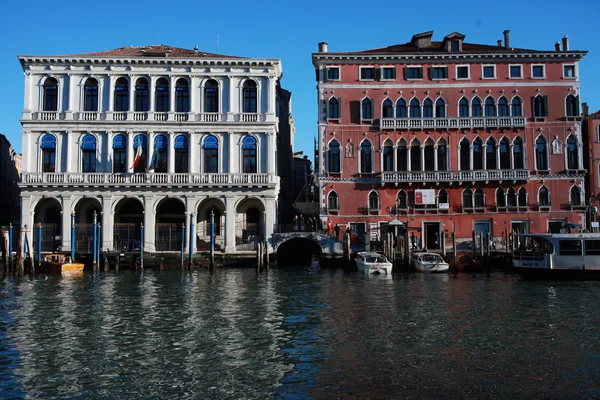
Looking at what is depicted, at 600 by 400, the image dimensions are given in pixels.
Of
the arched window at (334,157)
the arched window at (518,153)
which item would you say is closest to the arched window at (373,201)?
the arched window at (334,157)

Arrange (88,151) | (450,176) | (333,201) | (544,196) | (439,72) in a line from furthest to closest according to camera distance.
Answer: (439,72) → (544,196) → (333,201) → (450,176) → (88,151)

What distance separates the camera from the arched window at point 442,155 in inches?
1500

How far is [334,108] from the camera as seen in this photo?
38156 mm

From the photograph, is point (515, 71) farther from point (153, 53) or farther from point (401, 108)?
point (153, 53)

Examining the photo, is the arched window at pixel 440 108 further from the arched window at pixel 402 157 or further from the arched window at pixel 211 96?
the arched window at pixel 211 96

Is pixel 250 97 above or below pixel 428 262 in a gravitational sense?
above

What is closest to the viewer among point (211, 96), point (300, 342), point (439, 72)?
point (300, 342)

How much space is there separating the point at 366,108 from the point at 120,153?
15750 mm

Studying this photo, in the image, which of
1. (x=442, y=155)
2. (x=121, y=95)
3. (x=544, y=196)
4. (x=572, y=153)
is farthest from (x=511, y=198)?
(x=121, y=95)

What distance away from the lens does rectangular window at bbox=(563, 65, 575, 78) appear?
38094 mm

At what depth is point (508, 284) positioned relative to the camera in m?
25.8

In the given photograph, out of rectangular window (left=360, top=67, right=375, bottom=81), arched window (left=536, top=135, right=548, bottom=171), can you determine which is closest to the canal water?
arched window (left=536, top=135, right=548, bottom=171)

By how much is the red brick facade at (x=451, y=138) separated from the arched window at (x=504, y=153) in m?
0.06

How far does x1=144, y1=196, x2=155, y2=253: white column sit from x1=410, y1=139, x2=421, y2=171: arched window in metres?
16.5
